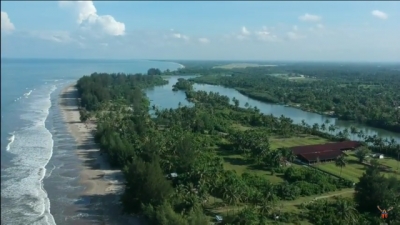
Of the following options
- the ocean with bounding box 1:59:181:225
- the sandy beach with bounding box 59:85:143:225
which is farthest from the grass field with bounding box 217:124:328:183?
the ocean with bounding box 1:59:181:225

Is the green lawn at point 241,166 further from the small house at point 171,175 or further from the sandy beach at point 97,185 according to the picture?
the sandy beach at point 97,185

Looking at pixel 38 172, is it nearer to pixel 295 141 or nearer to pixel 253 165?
pixel 253 165

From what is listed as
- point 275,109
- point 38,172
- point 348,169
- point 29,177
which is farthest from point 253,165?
point 275,109

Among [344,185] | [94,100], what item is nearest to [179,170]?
[344,185]

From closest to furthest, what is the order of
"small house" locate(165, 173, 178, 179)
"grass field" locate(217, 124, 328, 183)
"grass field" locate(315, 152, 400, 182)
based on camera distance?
"small house" locate(165, 173, 178, 179), "grass field" locate(315, 152, 400, 182), "grass field" locate(217, 124, 328, 183)

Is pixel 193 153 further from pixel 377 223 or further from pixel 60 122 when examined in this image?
pixel 60 122

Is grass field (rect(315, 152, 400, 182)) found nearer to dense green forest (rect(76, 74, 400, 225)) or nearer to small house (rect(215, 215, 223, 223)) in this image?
dense green forest (rect(76, 74, 400, 225))
